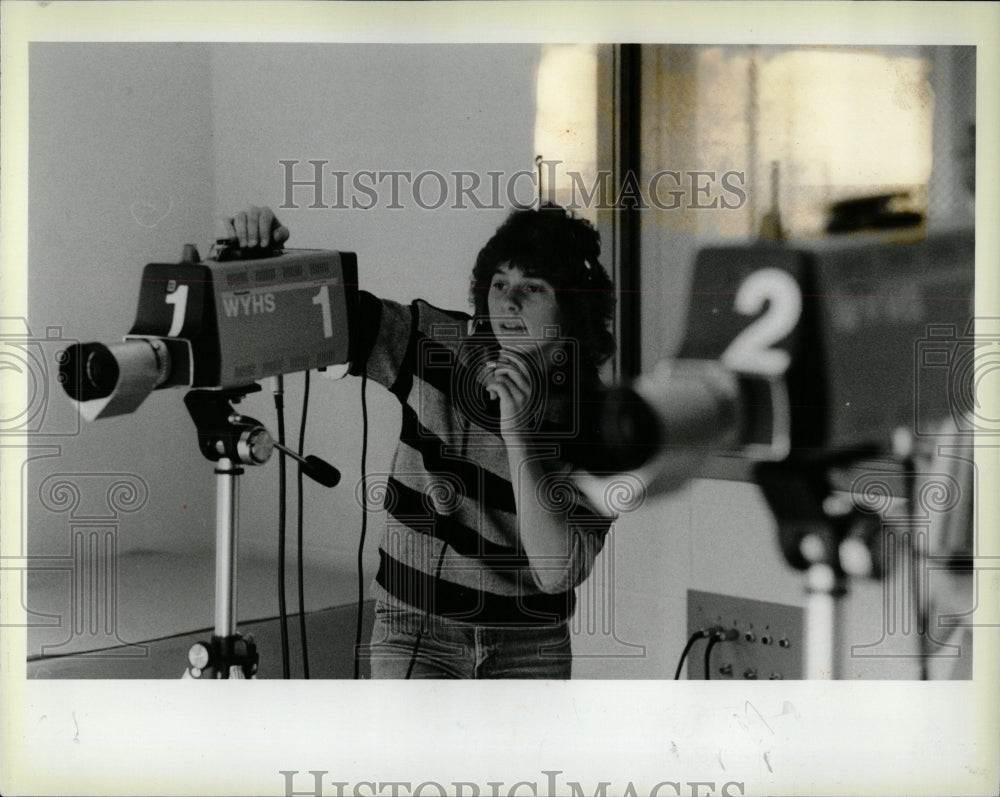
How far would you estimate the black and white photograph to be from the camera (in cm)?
155

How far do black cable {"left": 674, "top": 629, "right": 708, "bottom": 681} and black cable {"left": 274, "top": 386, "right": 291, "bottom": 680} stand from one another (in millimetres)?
506

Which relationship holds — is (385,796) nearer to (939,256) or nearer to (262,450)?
(262,450)

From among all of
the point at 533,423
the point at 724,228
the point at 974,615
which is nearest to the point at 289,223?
the point at 533,423

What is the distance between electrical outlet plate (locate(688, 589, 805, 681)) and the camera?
156 centimetres

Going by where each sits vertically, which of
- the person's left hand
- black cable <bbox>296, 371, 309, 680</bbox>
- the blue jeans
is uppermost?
the person's left hand

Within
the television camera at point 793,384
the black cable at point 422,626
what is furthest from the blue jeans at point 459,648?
the television camera at point 793,384

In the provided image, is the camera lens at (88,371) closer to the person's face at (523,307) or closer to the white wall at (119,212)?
the white wall at (119,212)

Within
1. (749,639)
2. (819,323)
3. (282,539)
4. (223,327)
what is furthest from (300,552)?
(819,323)

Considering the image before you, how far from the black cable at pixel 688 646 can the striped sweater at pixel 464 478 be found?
0.53 ft

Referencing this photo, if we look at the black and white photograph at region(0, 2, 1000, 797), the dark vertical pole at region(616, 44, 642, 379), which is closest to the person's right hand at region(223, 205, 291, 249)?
the black and white photograph at region(0, 2, 1000, 797)

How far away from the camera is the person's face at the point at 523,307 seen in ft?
5.09

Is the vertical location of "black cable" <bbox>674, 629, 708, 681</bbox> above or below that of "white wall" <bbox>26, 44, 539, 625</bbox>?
below

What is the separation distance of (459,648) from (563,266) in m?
0.51

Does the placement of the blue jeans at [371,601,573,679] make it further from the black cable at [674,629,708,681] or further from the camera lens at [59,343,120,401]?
the camera lens at [59,343,120,401]
